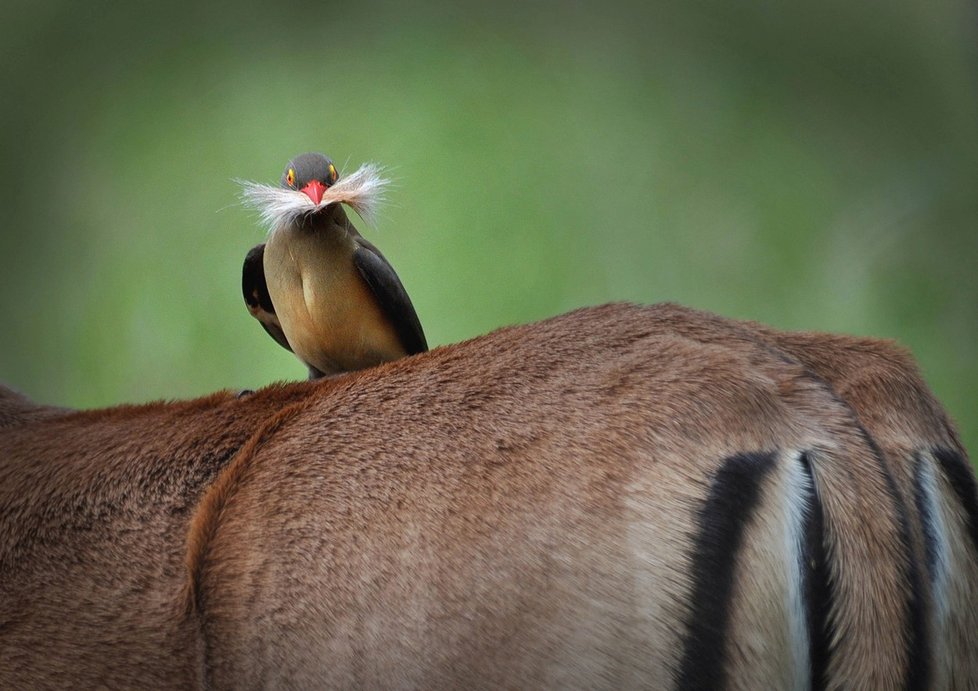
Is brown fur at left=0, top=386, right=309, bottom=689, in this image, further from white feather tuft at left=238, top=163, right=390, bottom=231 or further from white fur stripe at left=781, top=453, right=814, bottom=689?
white fur stripe at left=781, top=453, right=814, bottom=689

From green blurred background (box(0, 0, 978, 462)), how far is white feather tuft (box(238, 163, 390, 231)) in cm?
117

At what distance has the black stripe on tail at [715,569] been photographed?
0.77 metres

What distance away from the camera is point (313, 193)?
1308 millimetres

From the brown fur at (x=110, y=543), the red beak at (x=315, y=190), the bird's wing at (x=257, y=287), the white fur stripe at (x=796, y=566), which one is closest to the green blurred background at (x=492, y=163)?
the bird's wing at (x=257, y=287)

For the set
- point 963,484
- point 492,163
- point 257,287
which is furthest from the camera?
point 492,163

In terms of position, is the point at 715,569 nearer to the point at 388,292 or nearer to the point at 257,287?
the point at 388,292

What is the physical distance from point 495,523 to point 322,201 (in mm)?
601

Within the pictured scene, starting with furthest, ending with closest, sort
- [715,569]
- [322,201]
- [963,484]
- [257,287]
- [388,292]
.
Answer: [257,287], [388,292], [322,201], [963,484], [715,569]

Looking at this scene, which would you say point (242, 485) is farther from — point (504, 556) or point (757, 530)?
point (757, 530)

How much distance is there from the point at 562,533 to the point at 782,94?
195 cm

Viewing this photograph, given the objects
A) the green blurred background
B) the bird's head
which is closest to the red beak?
the bird's head

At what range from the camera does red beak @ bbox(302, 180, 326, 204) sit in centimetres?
130

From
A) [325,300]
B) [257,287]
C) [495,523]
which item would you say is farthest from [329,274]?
[495,523]

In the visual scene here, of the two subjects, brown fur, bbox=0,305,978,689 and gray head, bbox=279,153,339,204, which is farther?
gray head, bbox=279,153,339,204
